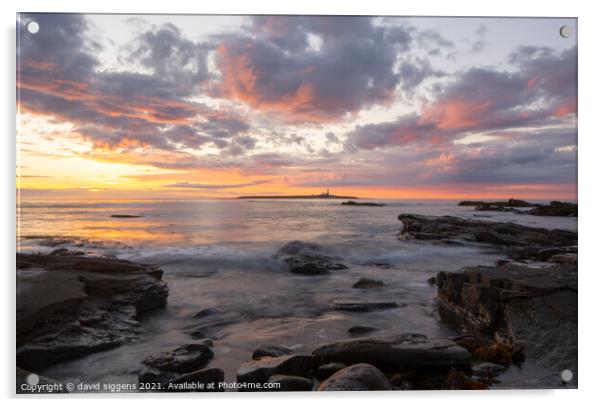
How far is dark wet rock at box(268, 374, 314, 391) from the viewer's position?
338 centimetres

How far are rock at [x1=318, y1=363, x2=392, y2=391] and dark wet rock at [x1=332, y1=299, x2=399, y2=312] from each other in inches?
48.2

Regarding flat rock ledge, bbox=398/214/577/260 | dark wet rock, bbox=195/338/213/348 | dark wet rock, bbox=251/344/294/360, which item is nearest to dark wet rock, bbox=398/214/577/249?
flat rock ledge, bbox=398/214/577/260

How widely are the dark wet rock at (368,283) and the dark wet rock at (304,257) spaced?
0.55 meters

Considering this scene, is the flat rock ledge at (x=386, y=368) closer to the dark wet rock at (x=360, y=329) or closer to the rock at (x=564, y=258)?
the dark wet rock at (x=360, y=329)

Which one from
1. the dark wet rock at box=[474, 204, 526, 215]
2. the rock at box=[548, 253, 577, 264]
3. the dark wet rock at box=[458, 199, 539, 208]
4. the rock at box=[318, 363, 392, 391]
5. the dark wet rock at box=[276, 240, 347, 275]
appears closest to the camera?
the rock at box=[318, 363, 392, 391]

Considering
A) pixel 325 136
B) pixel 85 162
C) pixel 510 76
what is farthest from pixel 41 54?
pixel 510 76

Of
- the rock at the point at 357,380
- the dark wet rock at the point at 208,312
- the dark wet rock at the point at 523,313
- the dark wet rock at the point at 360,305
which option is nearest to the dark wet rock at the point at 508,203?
the dark wet rock at the point at 523,313

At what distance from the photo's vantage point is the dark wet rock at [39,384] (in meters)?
3.50

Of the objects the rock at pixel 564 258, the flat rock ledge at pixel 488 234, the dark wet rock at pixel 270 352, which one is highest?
the flat rock ledge at pixel 488 234

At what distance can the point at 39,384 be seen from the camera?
351 cm

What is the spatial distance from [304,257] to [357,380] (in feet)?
6.58

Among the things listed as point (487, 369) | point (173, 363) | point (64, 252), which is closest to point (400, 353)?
point (487, 369)

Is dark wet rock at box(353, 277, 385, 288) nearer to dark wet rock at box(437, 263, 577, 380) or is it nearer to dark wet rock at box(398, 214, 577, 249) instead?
dark wet rock at box(437, 263, 577, 380)

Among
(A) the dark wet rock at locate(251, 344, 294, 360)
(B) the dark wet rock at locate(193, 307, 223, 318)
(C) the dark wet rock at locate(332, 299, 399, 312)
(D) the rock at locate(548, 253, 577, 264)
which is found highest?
(D) the rock at locate(548, 253, 577, 264)
